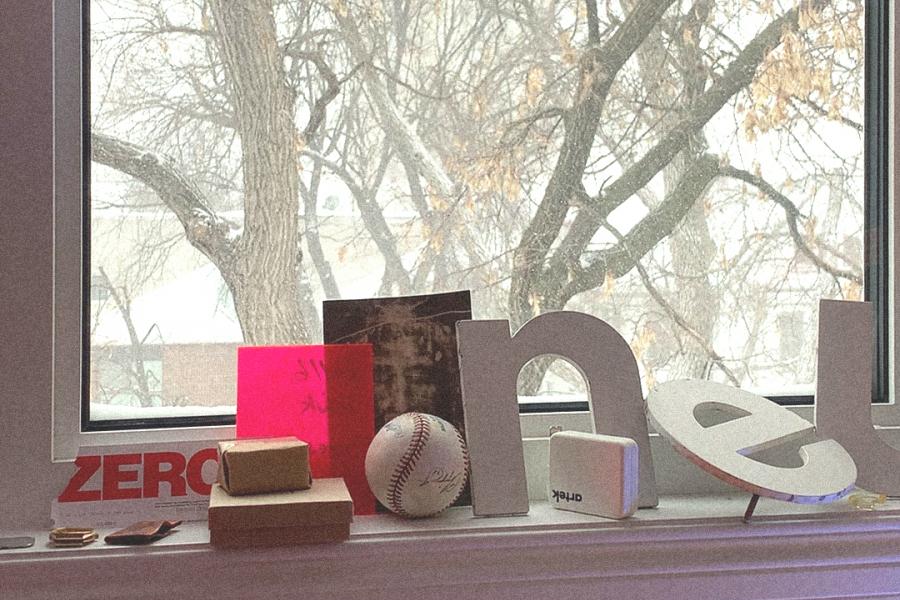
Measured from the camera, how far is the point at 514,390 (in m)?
1.31

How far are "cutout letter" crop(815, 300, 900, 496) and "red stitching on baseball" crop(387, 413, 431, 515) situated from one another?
0.61 metres

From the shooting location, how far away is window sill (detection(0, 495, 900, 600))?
1126mm

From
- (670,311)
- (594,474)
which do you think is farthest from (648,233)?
(594,474)

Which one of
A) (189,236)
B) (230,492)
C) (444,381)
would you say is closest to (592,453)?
(444,381)

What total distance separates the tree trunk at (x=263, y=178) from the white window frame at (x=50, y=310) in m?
0.19

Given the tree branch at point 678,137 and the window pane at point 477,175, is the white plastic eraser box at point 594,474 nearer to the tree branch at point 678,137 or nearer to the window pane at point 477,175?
the window pane at point 477,175

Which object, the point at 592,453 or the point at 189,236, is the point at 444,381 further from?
the point at 189,236

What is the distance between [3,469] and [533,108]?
95 cm

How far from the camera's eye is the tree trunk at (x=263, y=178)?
140cm

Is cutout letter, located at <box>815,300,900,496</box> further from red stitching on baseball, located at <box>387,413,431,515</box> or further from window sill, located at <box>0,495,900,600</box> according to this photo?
red stitching on baseball, located at <box>387,413,431,515</box>

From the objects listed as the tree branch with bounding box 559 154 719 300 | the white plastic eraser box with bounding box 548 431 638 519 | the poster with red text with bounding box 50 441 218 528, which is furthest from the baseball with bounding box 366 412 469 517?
the tree branch with bounding box 559 154 719 300

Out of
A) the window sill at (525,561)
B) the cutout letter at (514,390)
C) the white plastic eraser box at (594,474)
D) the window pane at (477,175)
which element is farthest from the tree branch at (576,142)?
the window sill at (525,561)

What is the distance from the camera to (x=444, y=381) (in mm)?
1346
